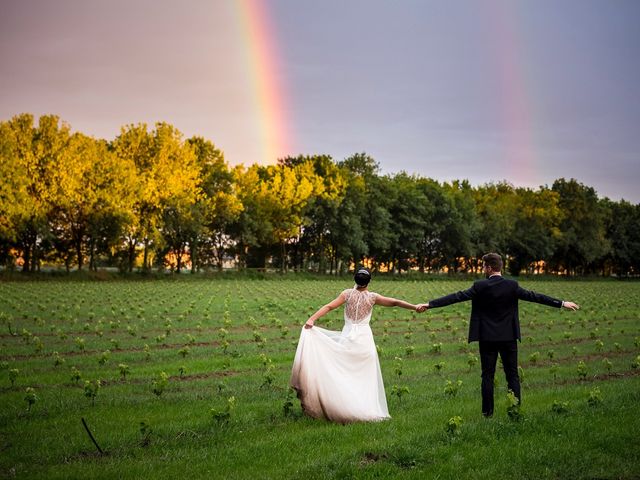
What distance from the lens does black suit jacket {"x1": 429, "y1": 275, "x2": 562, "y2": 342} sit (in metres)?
9.93

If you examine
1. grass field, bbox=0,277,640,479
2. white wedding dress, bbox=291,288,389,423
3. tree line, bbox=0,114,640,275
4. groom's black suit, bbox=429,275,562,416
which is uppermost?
tree line, bbox=0,114,640,275

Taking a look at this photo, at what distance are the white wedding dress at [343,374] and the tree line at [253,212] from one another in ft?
168

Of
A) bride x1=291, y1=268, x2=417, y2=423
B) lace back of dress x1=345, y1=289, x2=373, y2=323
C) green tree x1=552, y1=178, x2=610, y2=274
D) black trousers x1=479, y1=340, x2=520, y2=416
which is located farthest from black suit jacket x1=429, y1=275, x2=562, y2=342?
green tree x1=552, y1=178, x2=610, y2=274

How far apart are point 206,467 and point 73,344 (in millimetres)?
12810

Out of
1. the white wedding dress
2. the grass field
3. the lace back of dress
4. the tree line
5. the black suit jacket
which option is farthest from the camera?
the tree line

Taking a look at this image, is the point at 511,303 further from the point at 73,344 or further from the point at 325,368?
the point at 73,344

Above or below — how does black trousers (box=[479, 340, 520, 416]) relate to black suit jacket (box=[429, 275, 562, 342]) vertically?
below

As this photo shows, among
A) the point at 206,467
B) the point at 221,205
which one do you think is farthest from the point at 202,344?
the point at 221,205

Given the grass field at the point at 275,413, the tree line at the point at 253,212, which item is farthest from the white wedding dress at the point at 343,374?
the tree line at the point at 253,212

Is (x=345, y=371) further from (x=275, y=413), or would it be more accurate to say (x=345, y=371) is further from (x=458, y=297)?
(x=458, y=297)

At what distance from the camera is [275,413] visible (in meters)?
10.9

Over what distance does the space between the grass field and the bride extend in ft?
1.13

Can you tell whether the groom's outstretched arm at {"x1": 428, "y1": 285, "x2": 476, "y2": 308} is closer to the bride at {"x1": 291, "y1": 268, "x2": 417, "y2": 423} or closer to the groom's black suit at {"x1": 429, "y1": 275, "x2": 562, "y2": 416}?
the groom's black suit at {"x1": 429, "y1": 275, "x2": 562, "y2": 416}

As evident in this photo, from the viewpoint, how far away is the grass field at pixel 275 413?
312 inches
